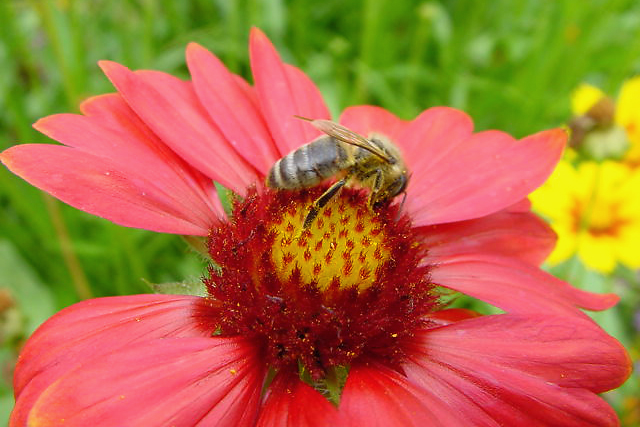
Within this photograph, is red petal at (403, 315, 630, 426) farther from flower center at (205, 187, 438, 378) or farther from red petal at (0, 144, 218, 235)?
red petal at (0, 144, 218, 235)

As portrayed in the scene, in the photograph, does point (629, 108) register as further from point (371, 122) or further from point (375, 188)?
point (375, 188)

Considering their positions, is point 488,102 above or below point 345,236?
above

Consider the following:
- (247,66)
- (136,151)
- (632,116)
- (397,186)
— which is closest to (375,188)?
(397,186)

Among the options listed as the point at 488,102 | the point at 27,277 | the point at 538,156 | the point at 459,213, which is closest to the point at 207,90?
the point at 459,213

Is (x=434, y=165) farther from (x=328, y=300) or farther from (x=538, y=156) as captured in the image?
(x=328, y=300)

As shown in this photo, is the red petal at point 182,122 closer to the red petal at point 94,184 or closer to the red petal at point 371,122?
the red petal at point 94,184

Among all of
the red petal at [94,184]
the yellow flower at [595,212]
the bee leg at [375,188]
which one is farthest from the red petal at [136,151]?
the yellow flower at [595,212]
